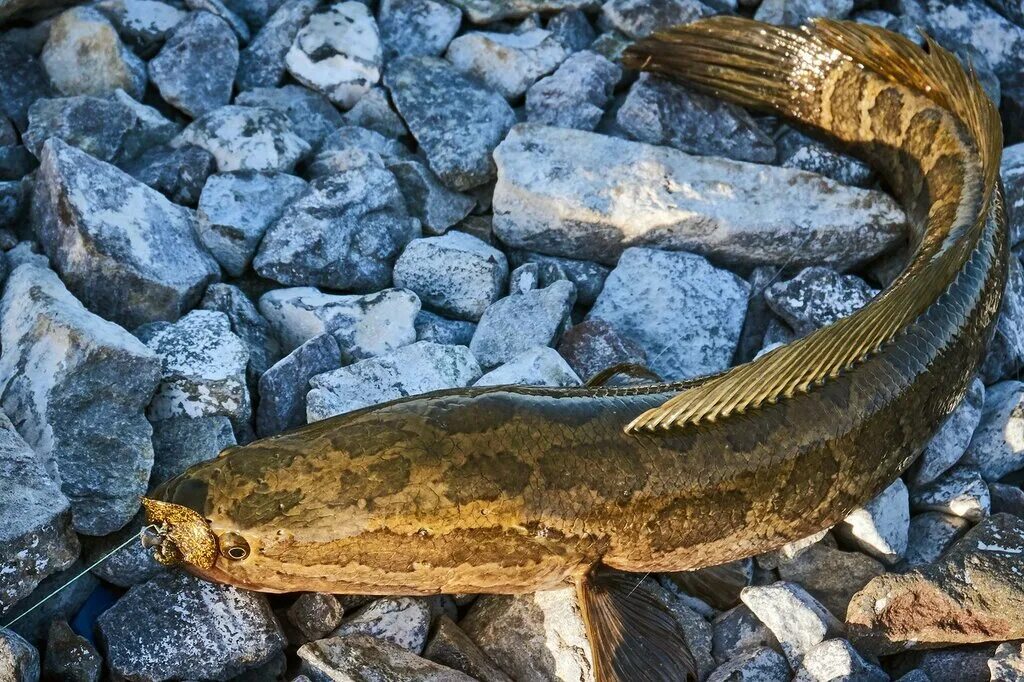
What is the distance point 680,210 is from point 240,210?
1785 mm

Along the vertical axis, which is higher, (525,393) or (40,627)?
(525,393)

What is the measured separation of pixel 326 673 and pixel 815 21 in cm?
361

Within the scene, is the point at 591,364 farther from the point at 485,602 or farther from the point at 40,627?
the point at 40,627

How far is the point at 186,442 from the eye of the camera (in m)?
3.92

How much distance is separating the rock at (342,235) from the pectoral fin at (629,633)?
172 centimetres

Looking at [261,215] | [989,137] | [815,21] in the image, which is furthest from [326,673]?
[815,21]

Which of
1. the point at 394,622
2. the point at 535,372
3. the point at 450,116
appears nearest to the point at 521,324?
the point at 535,372

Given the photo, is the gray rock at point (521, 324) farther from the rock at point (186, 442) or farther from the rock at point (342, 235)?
the rock at point (186, 442)

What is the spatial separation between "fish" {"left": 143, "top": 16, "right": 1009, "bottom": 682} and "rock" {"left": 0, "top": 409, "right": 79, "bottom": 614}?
1.04ft

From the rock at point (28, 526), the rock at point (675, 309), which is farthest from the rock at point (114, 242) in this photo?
the rock at point (675, 309)

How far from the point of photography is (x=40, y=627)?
3523mm

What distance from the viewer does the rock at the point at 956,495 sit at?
4125 millimetres

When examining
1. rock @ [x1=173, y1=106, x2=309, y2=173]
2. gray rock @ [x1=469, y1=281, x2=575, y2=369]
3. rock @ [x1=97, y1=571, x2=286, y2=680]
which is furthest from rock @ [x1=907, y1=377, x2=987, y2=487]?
rock @ [x1=173, y1=106, x2=309, y2=173]

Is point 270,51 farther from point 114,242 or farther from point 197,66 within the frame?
point 114,242
